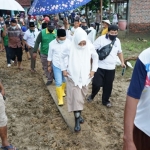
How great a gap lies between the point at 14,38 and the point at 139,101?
6649 mm

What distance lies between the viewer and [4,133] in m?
3.27

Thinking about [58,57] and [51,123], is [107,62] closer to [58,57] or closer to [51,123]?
[58,57]

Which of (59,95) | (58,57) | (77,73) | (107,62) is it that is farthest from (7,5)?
(77,73)

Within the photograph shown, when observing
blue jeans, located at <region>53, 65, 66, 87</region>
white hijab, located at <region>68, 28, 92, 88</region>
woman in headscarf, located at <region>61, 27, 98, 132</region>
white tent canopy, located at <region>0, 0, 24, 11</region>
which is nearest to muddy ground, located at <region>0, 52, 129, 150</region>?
woman in headscarf, located at <region>61, 27, 98, 132</region>

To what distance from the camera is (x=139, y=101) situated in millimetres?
1870

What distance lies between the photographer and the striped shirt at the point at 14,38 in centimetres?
790

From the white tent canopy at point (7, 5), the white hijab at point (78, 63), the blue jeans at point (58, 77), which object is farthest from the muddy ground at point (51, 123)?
the white tent canopy at point (7, 5)

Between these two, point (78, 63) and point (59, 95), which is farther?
point (59, 95)

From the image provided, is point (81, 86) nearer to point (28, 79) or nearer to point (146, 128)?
point (146, 128)

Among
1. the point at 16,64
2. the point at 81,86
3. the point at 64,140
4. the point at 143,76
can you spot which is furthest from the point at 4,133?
the point at 16,64

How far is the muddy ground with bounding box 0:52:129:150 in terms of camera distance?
374cm

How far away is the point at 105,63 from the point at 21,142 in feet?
6.87

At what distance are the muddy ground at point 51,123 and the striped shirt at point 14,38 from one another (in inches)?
70.3

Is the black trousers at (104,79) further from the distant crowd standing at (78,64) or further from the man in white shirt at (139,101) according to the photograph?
the man in white shirt at (139,101)
